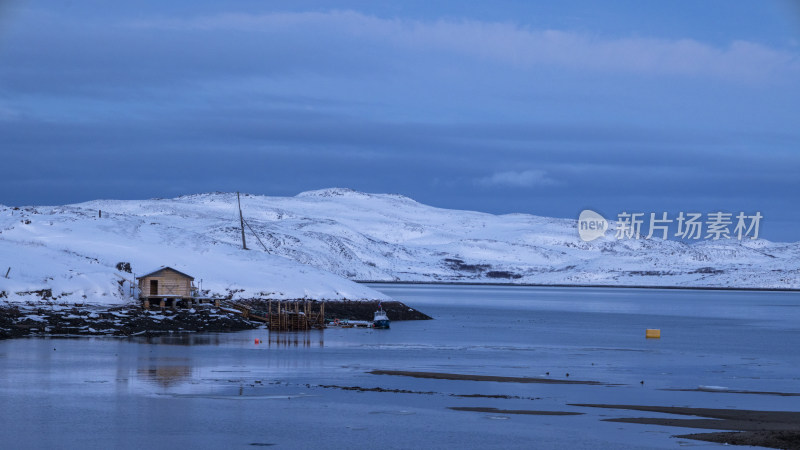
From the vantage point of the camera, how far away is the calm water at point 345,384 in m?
24.1

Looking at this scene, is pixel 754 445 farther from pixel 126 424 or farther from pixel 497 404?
pixel 126 424

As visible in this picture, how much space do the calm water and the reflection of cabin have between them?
11390 mm

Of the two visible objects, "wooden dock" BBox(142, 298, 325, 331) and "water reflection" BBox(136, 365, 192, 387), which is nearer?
"water reflection" BBox(136, 365, 192, 387)

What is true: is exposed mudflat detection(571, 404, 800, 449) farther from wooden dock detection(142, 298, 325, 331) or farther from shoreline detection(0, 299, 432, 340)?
wooden dock detection(142, 298, 325, 331)

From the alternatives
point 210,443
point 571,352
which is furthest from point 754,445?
point 571,352

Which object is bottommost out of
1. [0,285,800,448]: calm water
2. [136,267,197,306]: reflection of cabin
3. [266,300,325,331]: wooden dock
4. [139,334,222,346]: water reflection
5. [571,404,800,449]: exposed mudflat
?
[571,404,800,449]: exposed mudflat

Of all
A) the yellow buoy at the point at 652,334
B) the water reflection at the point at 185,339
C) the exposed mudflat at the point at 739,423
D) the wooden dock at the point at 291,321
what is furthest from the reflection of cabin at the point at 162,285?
the exposed mudflat at the point at 739,423

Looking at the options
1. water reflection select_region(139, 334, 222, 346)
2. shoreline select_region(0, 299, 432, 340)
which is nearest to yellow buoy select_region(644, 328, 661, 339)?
shoreline select_region(0, 299, 432, 340)

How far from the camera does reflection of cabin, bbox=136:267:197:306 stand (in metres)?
71.2

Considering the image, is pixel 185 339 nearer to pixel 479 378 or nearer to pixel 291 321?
pixel 291 321

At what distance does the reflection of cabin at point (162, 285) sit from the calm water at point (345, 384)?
448 inches

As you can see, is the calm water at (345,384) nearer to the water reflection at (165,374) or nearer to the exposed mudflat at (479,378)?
the water reflection at (165,374)

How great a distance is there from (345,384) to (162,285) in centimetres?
3951

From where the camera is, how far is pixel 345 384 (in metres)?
A: 34.6
